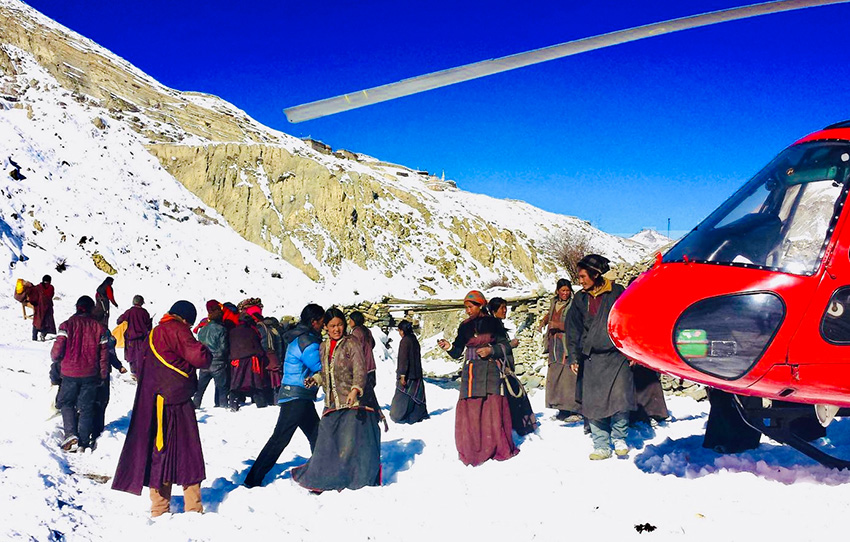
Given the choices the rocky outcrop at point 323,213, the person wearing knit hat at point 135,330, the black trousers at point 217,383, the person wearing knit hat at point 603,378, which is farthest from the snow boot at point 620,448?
the rocky outcrop at point 323,213

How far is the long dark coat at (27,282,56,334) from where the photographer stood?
12828 mm

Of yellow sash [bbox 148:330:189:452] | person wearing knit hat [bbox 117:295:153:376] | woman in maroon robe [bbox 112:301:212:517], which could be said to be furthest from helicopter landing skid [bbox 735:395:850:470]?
person wearing knit hat [bbox 117:295:153:376]

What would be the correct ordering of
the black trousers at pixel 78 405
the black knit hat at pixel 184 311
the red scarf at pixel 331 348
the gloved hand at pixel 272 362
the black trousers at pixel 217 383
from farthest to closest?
the gloved hand at pixel 272 362 → the black trousers at pixel 217 383 → the black trousers at pixel 78 405 → the red scarf at pixel 331 348 → the black knit hat at pixel 184 311

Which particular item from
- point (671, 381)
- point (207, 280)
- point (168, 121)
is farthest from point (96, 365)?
point (168, 121)

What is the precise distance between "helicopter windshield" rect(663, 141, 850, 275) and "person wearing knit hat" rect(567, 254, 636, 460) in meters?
1.62

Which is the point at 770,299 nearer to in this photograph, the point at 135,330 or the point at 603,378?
the point at 603,378

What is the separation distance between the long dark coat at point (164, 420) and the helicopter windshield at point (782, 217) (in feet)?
11.3

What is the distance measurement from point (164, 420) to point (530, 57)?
3.51m

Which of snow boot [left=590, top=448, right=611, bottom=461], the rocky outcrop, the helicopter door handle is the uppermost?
the rocky outcrop

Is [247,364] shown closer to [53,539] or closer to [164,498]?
[164,498]

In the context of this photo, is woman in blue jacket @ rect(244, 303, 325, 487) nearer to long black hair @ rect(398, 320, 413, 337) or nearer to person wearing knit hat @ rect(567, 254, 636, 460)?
person wearing knit hat @ rect(567, 254, 636, 460)

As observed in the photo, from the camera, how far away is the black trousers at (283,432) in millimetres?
5605

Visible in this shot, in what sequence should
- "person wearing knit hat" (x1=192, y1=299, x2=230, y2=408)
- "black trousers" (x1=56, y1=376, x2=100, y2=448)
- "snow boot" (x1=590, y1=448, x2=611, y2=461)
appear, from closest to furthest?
"snow boot" (x1=590, y1=448, x2=611, y2=461) → "black trousers" (x1=56, y1=376, x2=100, y2=448) → "person wearing knit hat" (x1=192, y1=299, x2=230, y2=408)

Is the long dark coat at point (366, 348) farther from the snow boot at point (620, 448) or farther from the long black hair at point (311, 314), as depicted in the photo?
the snow boot at point (620, 448)
